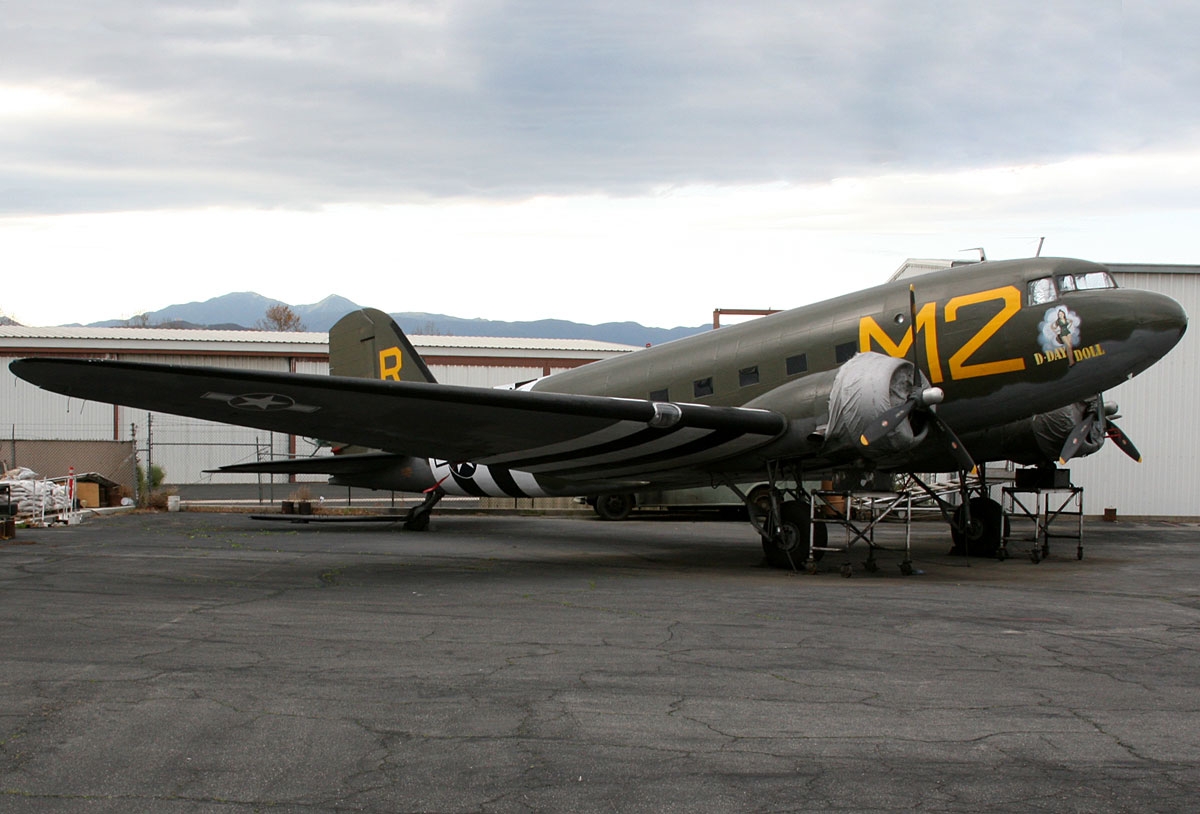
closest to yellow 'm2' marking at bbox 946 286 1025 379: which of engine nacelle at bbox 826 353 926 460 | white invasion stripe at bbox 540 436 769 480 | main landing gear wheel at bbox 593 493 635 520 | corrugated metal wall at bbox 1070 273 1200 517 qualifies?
engine nacelle at bbox 826 353 926 460

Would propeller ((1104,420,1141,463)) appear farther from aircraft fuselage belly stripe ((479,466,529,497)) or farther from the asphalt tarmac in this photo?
aircraft fuselage belly stripe ((479,466,529,497))

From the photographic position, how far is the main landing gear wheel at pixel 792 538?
14172 mm

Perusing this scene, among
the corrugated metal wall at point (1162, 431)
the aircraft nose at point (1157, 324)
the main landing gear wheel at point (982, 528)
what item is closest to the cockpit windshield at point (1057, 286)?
the aircraft nose at point (1157, 324)

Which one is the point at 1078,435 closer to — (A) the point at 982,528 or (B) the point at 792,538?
(A) the point at 982,528

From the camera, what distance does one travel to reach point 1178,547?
19141 millimetres

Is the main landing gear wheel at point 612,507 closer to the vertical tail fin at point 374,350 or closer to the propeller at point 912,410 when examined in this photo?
the vertical tail fin at point 374,350

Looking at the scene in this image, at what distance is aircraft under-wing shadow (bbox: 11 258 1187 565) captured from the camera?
12.2m

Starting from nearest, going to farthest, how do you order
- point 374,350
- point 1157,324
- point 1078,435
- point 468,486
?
point 1157,324, point 1078,435, point 468,486, point 374,350

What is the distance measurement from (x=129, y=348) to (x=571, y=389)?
2972 centimetres

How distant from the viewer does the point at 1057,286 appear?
42.8ft

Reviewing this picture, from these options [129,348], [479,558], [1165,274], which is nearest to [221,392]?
[479,558]

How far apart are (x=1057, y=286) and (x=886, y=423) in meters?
2.90

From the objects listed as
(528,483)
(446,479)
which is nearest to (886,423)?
(528,483)

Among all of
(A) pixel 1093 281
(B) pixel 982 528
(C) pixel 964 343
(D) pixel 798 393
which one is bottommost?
(B) pixel 982 528
